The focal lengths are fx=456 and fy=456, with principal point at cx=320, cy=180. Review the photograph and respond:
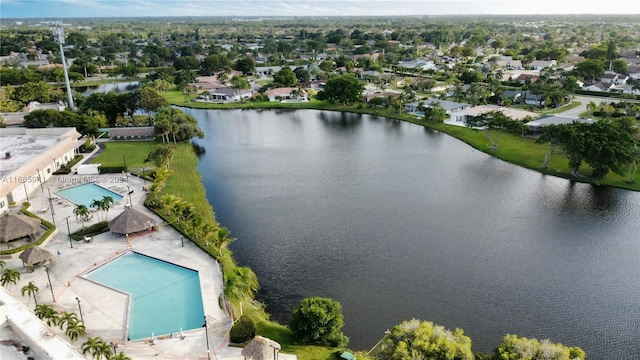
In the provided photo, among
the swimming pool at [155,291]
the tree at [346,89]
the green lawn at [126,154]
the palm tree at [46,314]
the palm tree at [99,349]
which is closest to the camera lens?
the palm tree at [99,349]

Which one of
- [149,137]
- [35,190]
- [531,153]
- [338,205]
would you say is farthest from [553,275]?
[149,137]

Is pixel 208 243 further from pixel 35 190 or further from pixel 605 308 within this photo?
pixel 605 308

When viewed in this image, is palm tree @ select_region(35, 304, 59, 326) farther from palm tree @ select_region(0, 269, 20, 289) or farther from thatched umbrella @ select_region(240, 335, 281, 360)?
thatched umbrella @ select_region(240, 335, 281, 360)

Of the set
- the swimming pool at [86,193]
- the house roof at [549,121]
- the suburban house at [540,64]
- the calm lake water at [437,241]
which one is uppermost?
the suburban house at [540,64]

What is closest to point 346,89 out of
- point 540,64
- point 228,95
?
point 228,95

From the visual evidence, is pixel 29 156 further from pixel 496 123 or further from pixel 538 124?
pixel 538 124

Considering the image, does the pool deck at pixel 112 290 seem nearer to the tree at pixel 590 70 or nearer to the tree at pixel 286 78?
the tree at pixel 286 78

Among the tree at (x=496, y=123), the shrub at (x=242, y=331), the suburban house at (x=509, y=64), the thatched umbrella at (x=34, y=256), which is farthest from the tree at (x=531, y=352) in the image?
the suburban house at (x=509, y=64)
